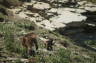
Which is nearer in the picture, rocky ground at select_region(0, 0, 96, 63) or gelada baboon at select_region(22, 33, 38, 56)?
gelada baboon at select_region(22, 33, 38, 56)

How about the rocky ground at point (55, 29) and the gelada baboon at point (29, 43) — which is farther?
the rocky ground at point (55, 29)

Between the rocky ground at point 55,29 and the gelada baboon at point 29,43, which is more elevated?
the gelada baboon at point 29,43

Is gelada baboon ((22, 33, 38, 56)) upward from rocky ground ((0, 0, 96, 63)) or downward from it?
upward

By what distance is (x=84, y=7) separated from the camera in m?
29.8

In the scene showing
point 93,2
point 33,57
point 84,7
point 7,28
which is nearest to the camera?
point 33,57

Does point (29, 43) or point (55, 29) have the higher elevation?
point (29, 43)

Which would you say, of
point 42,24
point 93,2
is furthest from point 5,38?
point 93,2

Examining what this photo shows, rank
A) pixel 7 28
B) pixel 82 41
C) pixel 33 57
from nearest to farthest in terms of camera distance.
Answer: pixel 33 57 < pixel 7 28 < pixel 82 41

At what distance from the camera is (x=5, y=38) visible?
1641 centimetres

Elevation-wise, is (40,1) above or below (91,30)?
above

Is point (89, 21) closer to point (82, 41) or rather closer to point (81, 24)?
point (81, 24)

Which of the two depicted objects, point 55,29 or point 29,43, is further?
point 55,29

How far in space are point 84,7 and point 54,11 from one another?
12.3ft

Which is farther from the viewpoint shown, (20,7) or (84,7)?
(84,7)
